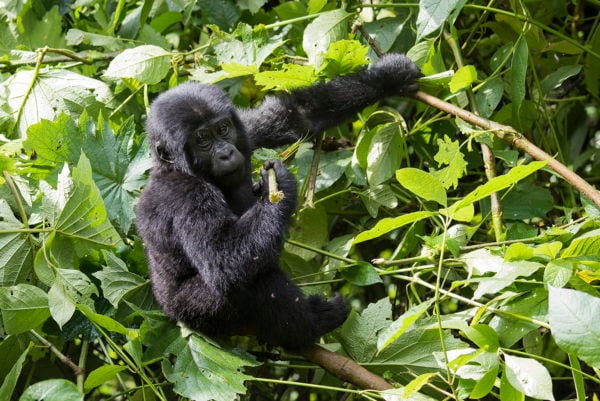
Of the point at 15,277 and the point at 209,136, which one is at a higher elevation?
the point at 209,136

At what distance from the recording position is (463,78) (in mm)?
3326

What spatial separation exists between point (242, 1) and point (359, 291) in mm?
1686

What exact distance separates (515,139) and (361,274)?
2.70ft

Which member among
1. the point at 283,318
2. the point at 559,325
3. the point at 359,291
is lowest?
the point at 359,291

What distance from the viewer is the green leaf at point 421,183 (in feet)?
8.25

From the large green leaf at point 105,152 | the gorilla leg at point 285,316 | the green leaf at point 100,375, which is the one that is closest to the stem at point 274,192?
the gorilla leg at point 285,316

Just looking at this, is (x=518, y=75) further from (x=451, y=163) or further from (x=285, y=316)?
(x=285, y=316)

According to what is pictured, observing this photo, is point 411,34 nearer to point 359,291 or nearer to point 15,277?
point 359,291

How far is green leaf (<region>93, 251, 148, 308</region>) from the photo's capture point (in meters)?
3.27

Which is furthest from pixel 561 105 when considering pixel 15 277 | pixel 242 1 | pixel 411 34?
pixel 15 277

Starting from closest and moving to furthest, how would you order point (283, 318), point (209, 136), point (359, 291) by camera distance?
point (283, 318)
point (209, 136)
point (359, 291)

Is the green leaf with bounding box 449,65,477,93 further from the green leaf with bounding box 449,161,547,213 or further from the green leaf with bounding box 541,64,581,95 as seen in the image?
the green leaf with bounding box 449,161,547,213

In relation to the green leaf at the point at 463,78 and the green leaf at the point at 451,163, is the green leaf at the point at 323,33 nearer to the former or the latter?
the green leaf at the point at 463,78

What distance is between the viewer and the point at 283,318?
3.26 m
